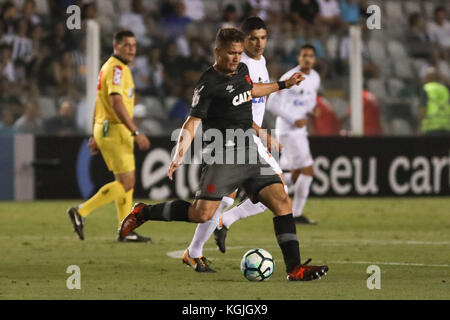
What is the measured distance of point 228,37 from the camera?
26.2ft

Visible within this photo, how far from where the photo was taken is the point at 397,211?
1491 cm

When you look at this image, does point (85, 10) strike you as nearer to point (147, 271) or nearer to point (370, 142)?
point (370, 142)

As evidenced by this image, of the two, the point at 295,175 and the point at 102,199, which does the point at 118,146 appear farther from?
the point at 295,175

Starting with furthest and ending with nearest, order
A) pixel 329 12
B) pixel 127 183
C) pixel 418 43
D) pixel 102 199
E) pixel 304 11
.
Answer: pixel 329 12, pixel 304 11, pixel 418 43, pixel 127 183, pixel 102 199

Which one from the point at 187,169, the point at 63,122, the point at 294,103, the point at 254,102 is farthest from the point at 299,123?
the point at 63,122

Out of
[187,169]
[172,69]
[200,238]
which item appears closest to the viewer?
[200,238]

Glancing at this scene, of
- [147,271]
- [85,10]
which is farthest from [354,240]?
[85,10]

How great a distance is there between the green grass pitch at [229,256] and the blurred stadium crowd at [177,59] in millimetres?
1607

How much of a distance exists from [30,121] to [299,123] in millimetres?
4609

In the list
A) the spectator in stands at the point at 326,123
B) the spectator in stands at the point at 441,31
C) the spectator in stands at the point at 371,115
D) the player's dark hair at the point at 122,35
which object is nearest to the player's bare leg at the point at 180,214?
the player's dark hair at the point at 122,35

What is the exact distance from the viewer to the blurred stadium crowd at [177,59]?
629 inches

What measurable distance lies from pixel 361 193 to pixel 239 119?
30.2 feet

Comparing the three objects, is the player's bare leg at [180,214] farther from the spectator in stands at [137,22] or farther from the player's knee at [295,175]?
the spectator in stands at [137,22]

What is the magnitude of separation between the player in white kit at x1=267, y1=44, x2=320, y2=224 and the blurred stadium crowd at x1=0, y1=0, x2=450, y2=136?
8.10 feet
